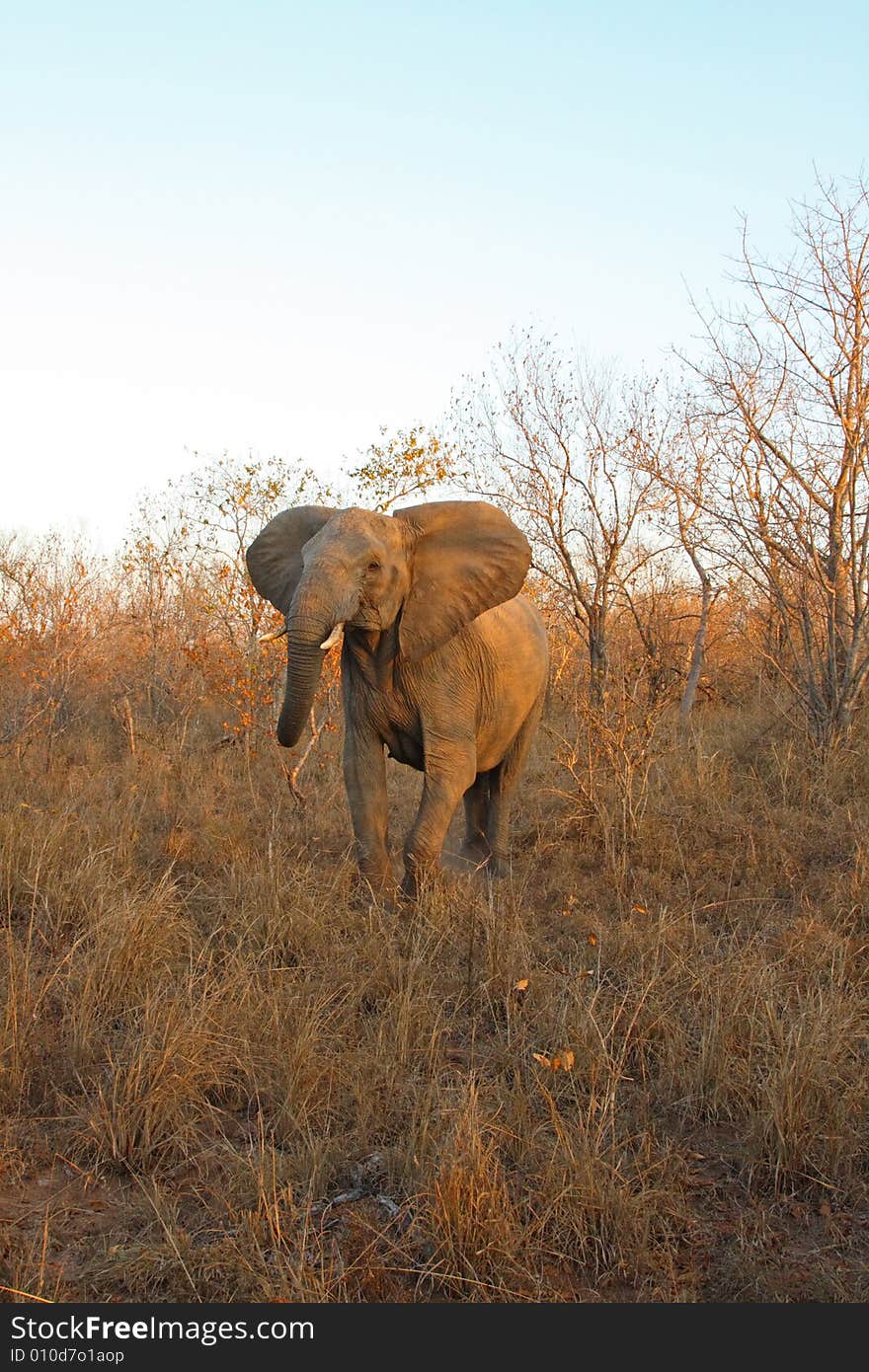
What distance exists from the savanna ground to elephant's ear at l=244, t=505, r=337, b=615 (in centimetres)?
162

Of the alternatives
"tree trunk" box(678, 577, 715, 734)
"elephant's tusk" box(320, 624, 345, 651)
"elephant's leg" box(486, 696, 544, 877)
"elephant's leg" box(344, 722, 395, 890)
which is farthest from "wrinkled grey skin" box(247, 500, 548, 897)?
"tree trunk" box(678, 577, 715, 734)

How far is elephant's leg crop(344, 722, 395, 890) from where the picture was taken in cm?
630

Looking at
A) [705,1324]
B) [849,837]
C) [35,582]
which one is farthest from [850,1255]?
[35,582]

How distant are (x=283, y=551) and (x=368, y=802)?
62.9 inches

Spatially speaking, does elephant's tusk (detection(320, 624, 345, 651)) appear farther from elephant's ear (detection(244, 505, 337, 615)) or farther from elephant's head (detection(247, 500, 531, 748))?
elephant's ear (detection(244, 505, 337, 615))

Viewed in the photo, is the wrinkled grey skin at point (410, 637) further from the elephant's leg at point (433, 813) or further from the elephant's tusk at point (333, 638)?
the elephant's tusk at point (333, 638)

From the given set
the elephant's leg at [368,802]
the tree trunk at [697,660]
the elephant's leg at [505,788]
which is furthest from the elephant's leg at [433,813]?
the tree trunk at [697,660]

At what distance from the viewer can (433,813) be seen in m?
6.27

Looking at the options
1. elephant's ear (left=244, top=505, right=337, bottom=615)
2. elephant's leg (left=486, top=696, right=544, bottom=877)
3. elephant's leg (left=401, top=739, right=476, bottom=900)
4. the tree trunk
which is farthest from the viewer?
the tree trunk

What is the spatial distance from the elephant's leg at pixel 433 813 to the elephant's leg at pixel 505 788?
1276 mm

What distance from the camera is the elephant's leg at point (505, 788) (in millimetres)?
7652

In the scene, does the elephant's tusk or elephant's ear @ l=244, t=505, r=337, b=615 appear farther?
elephant's ear @ l=244, t=505, r=337, b=615

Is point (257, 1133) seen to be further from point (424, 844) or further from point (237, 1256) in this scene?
point (424, 844)

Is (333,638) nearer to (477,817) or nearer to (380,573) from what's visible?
(380,573)
